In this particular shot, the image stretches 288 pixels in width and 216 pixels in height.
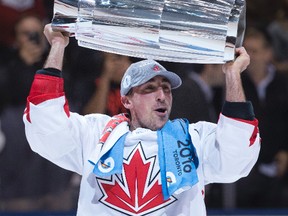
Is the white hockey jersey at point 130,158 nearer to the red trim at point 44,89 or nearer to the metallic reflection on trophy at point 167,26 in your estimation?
the red trim at point 44,89

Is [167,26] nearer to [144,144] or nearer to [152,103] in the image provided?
[152,103]

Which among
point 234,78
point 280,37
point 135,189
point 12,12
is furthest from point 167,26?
point 12,12

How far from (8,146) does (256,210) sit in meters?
1.66

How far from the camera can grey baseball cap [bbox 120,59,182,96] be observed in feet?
12.9

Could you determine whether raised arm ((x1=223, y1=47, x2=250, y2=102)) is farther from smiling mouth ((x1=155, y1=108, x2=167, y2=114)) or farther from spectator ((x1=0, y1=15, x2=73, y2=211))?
spectator ((x1=0, y1=15, x2=73, y2=211))

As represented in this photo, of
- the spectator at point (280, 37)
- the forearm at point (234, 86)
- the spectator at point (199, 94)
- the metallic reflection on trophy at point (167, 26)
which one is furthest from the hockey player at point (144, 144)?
the spectator at point (280, 37)

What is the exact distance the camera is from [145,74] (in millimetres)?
3945

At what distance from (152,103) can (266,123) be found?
207 cm

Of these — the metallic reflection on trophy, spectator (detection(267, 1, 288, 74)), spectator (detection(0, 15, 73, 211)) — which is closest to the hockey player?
the metallic reflection on trophy

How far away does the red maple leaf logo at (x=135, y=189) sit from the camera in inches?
152

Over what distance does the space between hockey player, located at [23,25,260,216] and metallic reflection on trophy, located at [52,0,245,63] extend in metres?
0.16

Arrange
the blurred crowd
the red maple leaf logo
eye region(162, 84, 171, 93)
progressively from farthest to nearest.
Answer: the blurred crowd
eye region(162, 84, 171, 93)
the red maple leaf logo

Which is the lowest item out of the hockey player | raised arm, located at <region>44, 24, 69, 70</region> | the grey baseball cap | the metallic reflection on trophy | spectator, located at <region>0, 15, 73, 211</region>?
spectator, located at <region>0, 15, 73, 211</region>

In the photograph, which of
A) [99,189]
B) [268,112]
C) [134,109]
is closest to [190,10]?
[134,109]
